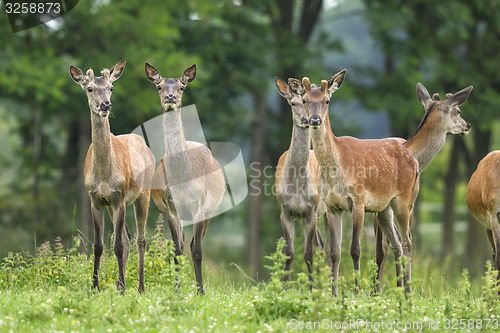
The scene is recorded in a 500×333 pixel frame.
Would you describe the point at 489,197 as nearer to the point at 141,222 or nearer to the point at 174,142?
the point at 174,142

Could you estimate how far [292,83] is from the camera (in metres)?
9.23

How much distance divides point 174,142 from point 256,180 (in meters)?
11.2

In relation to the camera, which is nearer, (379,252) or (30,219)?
(379,252)

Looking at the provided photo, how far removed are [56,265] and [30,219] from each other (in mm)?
10504

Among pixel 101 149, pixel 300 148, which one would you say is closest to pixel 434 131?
pixel 300 148

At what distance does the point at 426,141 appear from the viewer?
973cm

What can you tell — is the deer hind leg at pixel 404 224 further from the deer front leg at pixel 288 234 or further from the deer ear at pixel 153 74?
the deer ear at pixel 153 74

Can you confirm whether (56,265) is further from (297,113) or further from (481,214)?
(481,214)

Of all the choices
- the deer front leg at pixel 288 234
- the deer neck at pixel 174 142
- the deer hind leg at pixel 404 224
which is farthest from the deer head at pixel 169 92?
the deer hind leg at pixel 404 224

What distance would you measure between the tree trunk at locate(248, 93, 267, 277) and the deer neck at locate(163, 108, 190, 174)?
10.2 meters

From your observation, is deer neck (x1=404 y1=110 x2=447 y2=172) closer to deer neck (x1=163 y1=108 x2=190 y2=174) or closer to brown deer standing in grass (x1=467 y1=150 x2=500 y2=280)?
brown deer standing in grass (x1=467 y1=150 x2=500 y2=280)

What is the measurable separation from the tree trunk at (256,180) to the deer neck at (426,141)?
9.76 meters

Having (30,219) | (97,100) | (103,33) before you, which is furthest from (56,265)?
(30,219)

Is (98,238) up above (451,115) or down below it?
below
